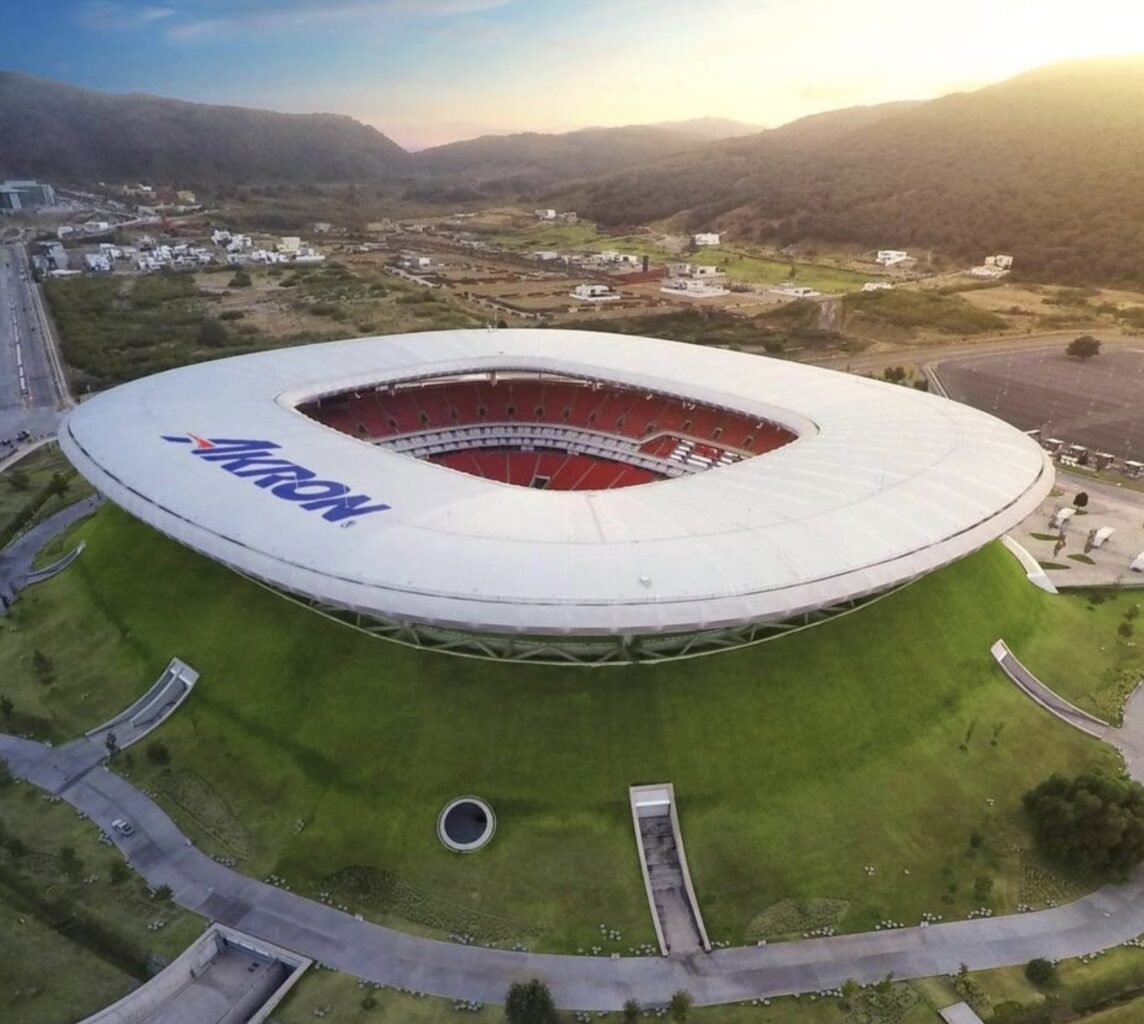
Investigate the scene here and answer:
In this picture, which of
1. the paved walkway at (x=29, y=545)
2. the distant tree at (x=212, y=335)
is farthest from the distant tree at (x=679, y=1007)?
the distant tree at (x=212, y=335)

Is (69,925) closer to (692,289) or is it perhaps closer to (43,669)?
(43,669)

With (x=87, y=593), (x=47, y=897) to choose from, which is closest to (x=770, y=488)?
(x=47, y=897)

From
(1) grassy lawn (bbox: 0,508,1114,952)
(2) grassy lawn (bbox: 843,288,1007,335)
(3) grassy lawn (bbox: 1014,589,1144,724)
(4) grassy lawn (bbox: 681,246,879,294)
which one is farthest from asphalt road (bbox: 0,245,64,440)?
(4) grassy lawn (bbox: 681,246,879,294)

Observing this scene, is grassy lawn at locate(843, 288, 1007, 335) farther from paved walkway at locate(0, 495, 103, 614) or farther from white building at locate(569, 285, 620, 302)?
paved walkway at locate(0, 495, 103, 614)

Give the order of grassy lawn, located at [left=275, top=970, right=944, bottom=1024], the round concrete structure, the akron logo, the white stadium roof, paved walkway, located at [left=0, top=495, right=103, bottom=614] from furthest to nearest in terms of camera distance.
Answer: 1. paved walkway, located at [left=0, top=495, right=103, bottom=614]
2. the akron logo
3. the round concrete structure
4. the white stadium roof
5. grassy lawn, located at [left=275, top=970, right=944, bottom=1024]

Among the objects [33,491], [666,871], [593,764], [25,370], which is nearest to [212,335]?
[25,370]
